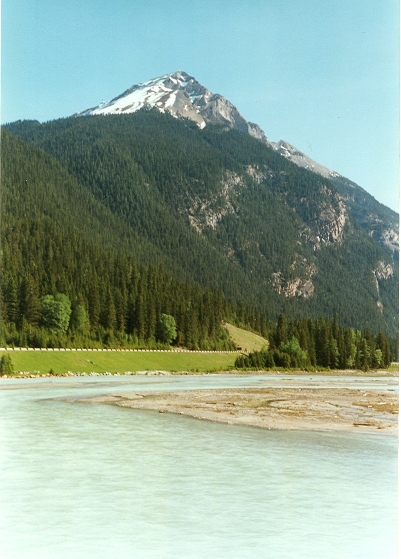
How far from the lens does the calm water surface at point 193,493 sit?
43.8 feet

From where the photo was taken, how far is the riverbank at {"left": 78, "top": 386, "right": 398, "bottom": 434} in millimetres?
30500

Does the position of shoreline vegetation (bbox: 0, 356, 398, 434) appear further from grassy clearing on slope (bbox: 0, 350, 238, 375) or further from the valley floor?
grassy clearing on slope (bbox: 0, 350, 238, 375)

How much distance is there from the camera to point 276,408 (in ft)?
124

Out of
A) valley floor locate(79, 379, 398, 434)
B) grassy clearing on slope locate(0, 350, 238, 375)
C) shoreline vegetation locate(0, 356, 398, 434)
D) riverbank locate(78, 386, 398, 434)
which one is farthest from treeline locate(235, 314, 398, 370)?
valley floor locate(79, 379, 398, 434)

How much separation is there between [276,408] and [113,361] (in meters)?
50.3

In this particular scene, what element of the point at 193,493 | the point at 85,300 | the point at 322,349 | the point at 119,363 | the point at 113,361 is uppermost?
the point at 85,300

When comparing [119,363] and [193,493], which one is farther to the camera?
[119,363]

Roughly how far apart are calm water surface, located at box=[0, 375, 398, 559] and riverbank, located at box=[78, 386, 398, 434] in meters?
3.19

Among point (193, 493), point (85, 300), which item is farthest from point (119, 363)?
point (193, 493)

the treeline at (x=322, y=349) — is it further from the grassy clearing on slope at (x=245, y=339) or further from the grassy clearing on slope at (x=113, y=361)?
the grassy clearing on slope at (x=113, y=361)

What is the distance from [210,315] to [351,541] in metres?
120

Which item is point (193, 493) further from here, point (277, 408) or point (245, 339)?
point (245, 339)

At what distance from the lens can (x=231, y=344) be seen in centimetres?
13050

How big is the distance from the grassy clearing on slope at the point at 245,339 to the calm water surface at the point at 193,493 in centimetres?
10820
